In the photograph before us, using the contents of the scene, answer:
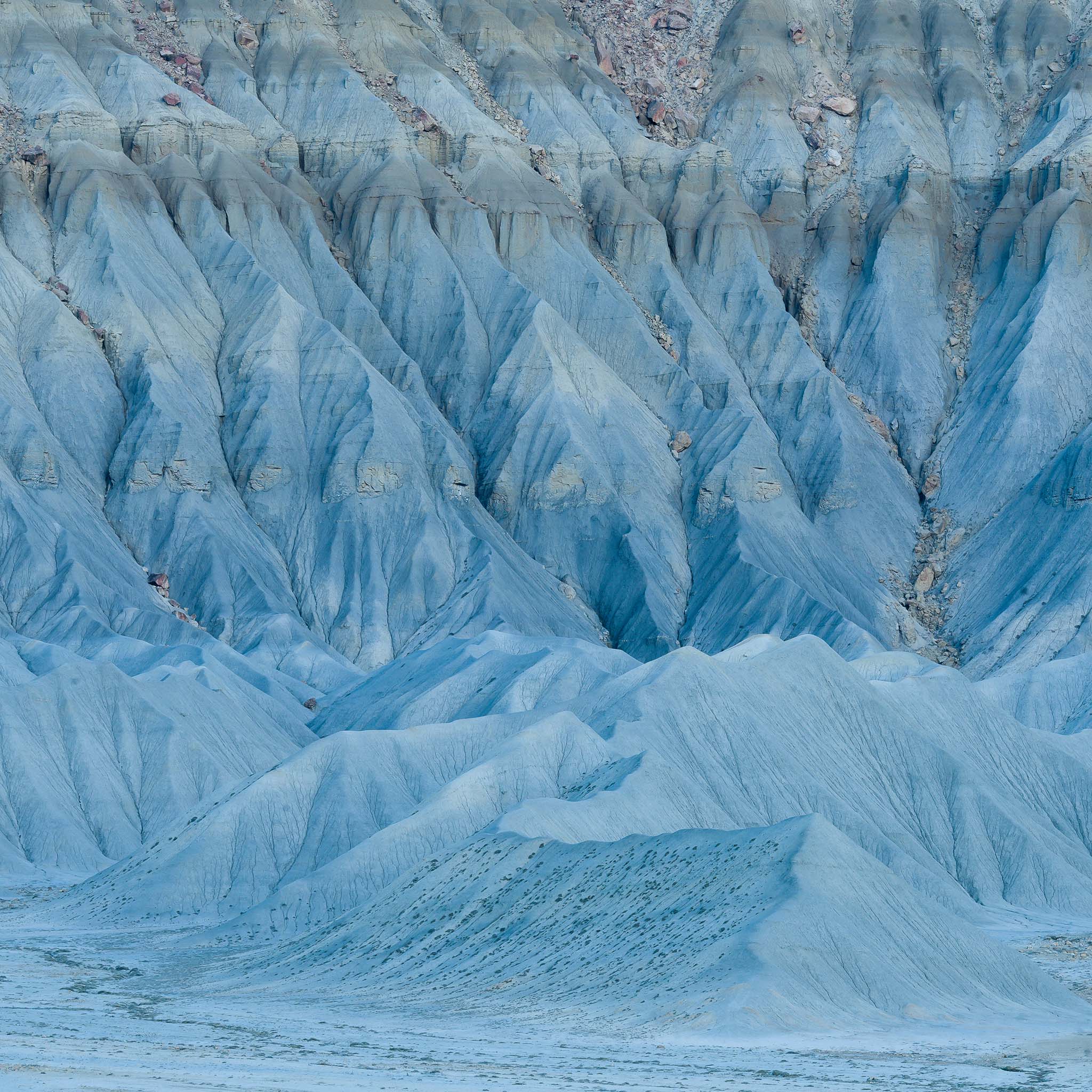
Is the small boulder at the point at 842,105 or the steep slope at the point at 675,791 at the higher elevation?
the small boulder at the point at 842,105

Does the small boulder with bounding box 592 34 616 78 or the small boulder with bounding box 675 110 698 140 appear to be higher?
the small boulder with bounding box 592 34 616 78

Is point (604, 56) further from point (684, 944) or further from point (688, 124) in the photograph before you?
point (684, 944)

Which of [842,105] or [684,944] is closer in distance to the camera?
[684,944]

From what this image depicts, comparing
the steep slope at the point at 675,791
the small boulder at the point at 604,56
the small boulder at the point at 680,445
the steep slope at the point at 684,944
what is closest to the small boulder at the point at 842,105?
the small boulder at the point at 604,56

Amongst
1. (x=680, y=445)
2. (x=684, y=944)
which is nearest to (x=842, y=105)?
(x=680, y=445)

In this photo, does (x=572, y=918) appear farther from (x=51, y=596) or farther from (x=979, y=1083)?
(x=51, y=596)

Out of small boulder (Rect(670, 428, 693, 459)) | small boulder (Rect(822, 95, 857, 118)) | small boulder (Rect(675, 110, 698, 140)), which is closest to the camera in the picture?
small boulder (Rect(670, 428, 693, 459))

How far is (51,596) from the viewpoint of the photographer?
3740 inches

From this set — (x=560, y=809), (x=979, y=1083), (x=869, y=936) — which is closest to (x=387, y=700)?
(x=560, y=809)

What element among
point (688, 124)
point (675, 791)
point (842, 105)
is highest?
point (842, 105)

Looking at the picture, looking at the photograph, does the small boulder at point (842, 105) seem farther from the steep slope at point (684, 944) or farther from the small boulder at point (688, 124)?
the steep slope at point (684, 944)

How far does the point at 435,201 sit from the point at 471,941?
7585 cm

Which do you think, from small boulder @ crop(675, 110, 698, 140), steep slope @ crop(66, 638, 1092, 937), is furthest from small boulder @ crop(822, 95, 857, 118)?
steep slope @ crop(66, 638, 1092, 937)

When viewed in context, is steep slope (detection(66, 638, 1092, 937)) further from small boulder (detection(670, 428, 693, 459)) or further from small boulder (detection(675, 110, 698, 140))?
small boulder (detection(675, 110, 698, 140))
